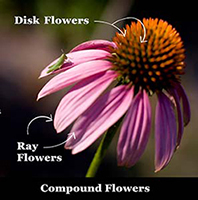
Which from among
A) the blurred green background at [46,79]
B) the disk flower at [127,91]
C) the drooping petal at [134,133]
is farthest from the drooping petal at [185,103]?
the blurred green background at [46,79]

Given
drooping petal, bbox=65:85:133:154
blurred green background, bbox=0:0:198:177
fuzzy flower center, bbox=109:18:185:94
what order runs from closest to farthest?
1. drooping petal, bbox=65:85:133:154
2. fuzzy flower center, bbox=109:18:185:94
3. blurred green background, bbox=0:0:198:177

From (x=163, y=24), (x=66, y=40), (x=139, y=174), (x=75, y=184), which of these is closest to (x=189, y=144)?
(x=139, y=174)

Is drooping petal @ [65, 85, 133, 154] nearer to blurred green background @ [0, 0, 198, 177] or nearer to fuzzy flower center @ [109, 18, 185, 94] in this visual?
fuzzy flower center @ [109, 18, 185, 94]

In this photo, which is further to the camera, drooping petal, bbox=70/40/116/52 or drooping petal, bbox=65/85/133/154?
drooping petal, bbox=70/40/116/52

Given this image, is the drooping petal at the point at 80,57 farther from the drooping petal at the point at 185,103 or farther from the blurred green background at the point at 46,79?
the blurred green background at the point at 46,79

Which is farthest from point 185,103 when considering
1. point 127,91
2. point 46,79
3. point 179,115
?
point 46,79

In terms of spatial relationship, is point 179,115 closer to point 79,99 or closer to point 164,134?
point 164,134

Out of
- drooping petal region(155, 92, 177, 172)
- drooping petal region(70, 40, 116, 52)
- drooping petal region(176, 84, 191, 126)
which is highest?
drooping petal region(70, 40, 116, 52)

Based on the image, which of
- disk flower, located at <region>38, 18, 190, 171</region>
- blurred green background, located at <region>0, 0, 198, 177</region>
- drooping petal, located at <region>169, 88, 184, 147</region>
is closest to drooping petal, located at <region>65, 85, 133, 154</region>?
disk flower, located at <region>38, 18, 190, 171</region>

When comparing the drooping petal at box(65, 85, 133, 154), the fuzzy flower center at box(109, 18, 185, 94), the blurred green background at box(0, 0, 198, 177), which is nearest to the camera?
the drooping petal at box(65, 85, 133, 154)
